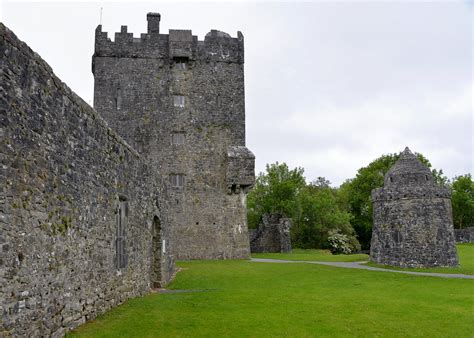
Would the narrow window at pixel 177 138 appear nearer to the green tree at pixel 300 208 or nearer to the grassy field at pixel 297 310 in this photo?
the grassy field at pixel 297 310

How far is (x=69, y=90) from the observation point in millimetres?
8859

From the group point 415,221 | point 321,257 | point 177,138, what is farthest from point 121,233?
point 321,257

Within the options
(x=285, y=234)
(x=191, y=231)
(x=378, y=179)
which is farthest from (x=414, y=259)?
(x=378, y=179)

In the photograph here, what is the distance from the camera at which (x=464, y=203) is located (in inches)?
2591

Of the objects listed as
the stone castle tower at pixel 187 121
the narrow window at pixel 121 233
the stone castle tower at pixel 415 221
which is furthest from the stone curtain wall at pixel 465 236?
the narrow window at pixel 121 233

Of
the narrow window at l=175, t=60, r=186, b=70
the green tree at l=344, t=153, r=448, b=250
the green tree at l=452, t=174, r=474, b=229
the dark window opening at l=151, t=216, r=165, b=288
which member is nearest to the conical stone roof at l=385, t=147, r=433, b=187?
the dark window opening at l=151, t=216, r=165, b=288

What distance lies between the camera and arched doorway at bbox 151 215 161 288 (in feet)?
53.6

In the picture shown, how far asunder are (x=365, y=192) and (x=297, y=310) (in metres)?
50.2

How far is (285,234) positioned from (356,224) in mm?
16580

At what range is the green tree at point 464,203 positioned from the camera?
65.8 metres

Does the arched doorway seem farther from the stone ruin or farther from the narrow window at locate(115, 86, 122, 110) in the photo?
the stone ruin

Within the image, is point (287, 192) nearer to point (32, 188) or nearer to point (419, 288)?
point (419, 288)

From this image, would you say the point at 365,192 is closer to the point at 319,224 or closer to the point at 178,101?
the point at 319,224

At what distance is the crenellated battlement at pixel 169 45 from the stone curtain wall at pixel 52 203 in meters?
23.1
